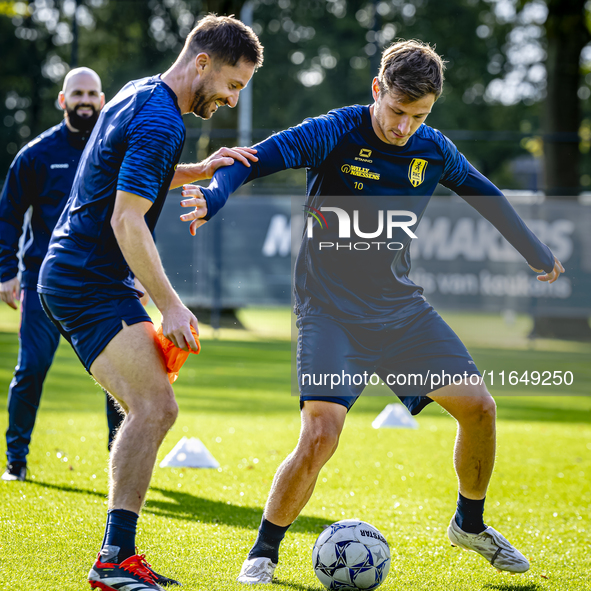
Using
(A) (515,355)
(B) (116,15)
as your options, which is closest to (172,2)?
(B) (116,15)

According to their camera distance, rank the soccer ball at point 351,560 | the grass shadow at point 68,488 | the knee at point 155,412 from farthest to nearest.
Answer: the grass shadow at point 68,488
the soccer ball at point 351,560
the knee at point 155,412

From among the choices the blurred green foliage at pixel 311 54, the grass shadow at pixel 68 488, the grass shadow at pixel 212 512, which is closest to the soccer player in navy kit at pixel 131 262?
the grass shadow at pixel 212 512

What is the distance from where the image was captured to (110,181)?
10.3 ft

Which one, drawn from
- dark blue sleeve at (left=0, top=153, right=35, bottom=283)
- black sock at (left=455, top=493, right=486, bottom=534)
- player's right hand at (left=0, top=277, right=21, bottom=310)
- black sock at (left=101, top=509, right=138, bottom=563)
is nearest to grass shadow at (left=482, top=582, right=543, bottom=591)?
black sock at (left=455, top=493, right=486, bottom=534)

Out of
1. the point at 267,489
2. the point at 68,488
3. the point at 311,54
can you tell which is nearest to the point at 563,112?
the point at 267,489

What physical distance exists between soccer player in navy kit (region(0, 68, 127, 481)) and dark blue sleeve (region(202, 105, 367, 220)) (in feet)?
7.63

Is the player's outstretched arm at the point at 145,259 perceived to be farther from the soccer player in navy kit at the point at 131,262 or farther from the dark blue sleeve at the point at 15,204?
the dark blue sleeve at the point at 15,204

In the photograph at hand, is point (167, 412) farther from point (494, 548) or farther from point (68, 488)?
point (68, 488)

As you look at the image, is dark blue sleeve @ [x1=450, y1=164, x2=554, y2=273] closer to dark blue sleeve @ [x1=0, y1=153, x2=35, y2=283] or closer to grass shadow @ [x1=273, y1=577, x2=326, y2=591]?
grass shadow @ [x1=273, y1=577, x2=326, y2=591]

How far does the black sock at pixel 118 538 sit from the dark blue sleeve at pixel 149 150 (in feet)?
4.03

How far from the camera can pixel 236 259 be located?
15.1 m

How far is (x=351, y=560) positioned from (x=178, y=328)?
1.32 metres

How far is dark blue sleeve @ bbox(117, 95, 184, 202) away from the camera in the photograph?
2977mm

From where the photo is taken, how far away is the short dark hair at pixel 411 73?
3.55m
